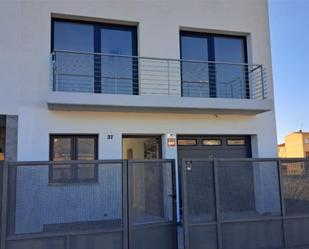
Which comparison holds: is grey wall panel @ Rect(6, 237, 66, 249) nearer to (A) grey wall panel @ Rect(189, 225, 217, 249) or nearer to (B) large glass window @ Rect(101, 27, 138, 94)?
(A) grey wall panel @ Rect(189, 225, 217, 249)

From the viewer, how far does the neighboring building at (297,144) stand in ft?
148

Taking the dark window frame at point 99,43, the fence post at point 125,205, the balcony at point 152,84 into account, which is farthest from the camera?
the dark window frame at point 99,43

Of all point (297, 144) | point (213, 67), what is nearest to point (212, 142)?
point (213, 67)

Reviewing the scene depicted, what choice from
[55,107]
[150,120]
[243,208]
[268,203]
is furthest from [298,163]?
[55,107]

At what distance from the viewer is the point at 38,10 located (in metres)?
9.05

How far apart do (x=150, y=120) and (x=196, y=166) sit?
12.0 ft

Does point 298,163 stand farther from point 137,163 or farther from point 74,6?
point 74,6

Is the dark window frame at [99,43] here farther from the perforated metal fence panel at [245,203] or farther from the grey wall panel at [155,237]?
the grey wall panel at [155,237]

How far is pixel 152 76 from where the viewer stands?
9.88 m

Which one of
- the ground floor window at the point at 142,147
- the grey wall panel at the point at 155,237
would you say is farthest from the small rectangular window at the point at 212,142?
the grey wall panel at the point at 155,237

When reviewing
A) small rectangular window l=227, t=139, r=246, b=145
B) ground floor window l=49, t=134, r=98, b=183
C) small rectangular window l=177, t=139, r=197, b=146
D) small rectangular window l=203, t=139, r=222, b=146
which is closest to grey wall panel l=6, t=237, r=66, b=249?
ground floor window l=49, t=134, r=98, b=183

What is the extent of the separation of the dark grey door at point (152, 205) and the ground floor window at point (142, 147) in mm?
3581

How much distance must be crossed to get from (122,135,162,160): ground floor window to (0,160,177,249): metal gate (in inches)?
142

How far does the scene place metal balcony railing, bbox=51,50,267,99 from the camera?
368 inches
